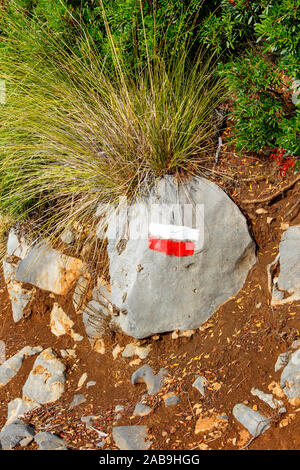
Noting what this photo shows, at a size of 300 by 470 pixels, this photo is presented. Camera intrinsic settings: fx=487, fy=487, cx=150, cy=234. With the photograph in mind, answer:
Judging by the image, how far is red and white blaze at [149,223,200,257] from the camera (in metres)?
3.17

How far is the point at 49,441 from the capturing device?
2.77 metres

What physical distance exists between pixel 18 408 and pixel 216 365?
56.7 inches

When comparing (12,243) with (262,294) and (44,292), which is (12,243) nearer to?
(44,292)

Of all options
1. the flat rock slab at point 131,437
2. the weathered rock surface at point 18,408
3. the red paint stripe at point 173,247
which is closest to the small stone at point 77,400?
the weathered rock surface at point 18,408

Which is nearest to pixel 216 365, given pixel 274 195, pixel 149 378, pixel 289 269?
pixel 149 378

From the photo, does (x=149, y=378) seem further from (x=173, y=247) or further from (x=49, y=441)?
(x=173, y=247)

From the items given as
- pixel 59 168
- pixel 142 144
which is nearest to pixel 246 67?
pixel 142 144

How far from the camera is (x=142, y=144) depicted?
3.48 m

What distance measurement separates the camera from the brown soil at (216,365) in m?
2.48

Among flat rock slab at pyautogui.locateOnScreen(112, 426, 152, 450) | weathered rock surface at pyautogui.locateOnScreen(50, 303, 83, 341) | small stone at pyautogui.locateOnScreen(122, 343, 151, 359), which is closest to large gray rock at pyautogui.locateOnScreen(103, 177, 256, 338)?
small stone at pyautogui.locateOnScreen(122, 343, 151, 359)

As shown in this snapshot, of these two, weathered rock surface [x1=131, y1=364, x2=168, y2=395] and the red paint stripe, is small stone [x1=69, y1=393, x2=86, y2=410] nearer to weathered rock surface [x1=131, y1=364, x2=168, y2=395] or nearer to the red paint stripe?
weathered rock surface [x1=131, y1=364, x2=168, y2=395]

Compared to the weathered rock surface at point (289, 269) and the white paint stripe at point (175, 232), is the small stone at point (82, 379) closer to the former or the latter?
the white paint stripe at point (175, 232)

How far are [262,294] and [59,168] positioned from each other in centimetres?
171

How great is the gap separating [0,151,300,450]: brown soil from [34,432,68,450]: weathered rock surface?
0.18 feet
